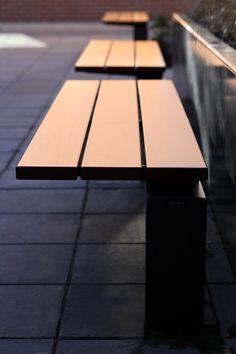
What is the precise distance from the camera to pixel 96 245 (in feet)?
13.9

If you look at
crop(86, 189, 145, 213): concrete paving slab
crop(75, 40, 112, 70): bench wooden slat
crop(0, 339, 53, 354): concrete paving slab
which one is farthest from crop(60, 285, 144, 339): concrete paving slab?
crop(75, 40, 112, 70): bench wooden slat

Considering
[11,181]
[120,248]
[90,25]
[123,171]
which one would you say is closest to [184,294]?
[123,171]

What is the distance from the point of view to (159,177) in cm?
280

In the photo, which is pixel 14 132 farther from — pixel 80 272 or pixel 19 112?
pixel 80 272

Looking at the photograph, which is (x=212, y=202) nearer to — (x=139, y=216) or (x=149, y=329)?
(x=139, y=216)

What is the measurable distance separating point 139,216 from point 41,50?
31.7ft

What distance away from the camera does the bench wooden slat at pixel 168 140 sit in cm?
280

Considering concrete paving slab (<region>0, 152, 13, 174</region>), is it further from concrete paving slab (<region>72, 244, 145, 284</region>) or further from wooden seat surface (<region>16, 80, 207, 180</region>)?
concrete paving slab (<region>72, 244, 145, 284</region>)

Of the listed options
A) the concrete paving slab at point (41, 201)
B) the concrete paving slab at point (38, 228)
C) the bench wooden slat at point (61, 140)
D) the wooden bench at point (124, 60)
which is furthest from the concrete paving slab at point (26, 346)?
the wooden bench at point (124, 60)

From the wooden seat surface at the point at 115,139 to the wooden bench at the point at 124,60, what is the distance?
2.79 ft

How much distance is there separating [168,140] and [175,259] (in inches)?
23.3

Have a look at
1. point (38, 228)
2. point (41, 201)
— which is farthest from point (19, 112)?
point (38, 228)

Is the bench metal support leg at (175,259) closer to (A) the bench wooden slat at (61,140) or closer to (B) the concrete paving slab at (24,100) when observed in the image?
(A) the bench wooden slat at (61,140)

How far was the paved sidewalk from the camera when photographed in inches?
122
